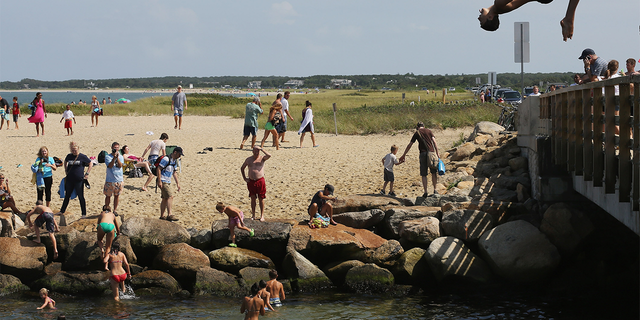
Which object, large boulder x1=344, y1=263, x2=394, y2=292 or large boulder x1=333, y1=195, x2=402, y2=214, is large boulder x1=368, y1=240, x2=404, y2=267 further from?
large boulder x1=333, y1=195, x2=402, y2=214

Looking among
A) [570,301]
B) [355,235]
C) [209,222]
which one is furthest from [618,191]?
[209,222]

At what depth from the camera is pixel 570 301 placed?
33.2ft

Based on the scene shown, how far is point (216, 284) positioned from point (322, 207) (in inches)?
99.1

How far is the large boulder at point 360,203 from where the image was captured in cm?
1326

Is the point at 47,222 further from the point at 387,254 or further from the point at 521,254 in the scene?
the point at 521,254

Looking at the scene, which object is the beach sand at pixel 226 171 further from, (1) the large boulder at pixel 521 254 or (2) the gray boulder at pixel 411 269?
(1) the large boulder at pixel 521 254

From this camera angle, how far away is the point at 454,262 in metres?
11.2

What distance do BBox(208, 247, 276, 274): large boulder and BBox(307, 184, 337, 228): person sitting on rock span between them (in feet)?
3.85

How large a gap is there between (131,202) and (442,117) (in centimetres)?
1703

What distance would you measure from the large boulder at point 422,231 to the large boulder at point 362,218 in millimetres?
787

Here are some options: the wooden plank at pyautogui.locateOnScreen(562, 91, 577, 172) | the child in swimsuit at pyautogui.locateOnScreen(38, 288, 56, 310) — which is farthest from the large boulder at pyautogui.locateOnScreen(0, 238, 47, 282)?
the wooden plank at pyautogui.locateOnScreen(562, 91, 577, 172)

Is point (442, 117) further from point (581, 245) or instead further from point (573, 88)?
point (573, 88)

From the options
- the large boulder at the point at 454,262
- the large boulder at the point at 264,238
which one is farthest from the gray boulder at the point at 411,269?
the large boulder at the point at 264,238

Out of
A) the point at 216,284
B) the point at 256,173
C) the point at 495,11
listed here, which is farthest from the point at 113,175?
the point at 495,11
